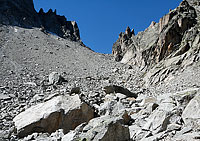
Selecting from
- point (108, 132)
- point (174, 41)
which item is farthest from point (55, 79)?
point (174, 41)

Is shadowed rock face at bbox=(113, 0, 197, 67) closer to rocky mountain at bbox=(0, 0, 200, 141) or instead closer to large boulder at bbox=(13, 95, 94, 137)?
rocky mountain at bbox=(0, 0, 200, 141)

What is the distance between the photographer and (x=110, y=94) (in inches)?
560

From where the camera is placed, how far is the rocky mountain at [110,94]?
6398 mm

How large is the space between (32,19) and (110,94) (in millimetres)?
63052

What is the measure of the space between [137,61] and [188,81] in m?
17.6

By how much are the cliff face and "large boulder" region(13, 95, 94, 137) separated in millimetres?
52971

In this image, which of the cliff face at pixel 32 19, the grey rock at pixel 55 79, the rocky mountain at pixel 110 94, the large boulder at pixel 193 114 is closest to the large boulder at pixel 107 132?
the rocky mountain at pixel 110 94

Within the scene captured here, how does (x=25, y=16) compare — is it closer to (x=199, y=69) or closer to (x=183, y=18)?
(x=183, y=18)

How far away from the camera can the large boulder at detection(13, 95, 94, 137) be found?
26.8 ft

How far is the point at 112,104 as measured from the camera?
33.1 ft

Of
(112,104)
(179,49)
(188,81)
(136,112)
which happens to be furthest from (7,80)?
(179,49)

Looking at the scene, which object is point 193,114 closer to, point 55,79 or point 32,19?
point 55,79

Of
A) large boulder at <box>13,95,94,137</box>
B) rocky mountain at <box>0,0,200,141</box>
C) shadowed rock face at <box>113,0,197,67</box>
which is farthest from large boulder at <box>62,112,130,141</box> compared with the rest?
shadowed rock face at <box>113,0,197,67</box>

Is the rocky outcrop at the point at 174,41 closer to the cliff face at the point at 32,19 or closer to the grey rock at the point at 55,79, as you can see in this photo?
the grey rock at the point at 55,79
